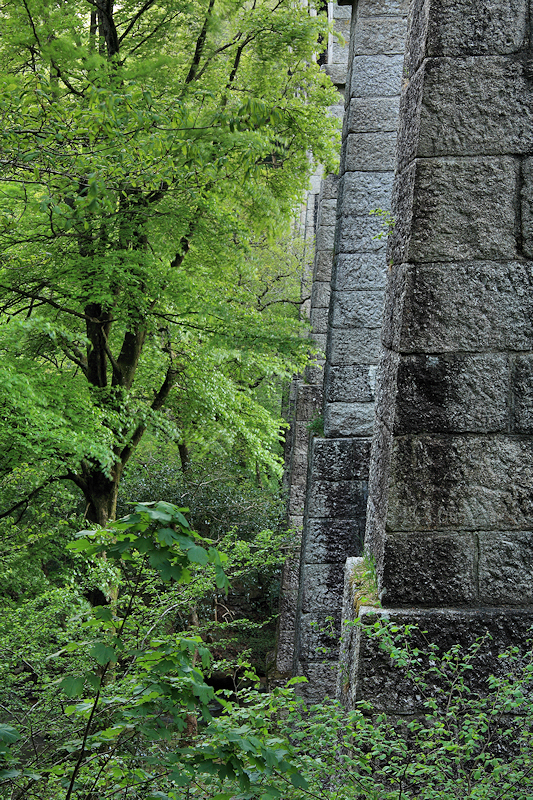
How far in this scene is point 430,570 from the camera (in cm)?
196

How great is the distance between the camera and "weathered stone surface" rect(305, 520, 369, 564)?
5.19 m

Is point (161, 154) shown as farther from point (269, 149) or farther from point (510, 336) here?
point (510, 336)

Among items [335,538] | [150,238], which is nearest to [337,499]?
[335,538]

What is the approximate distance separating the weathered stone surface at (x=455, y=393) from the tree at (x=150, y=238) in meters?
3.29

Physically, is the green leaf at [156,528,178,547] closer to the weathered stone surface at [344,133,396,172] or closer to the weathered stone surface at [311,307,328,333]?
the weathered stone surface at [344,133,396,172]

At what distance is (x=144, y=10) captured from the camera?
7500mm

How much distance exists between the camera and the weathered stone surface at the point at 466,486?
196 cm

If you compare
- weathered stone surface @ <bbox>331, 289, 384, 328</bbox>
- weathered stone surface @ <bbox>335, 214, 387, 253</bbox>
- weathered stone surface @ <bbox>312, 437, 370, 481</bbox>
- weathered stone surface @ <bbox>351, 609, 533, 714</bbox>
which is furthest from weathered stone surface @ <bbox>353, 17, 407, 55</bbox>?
weathered stone surface @ <bbox>351, 609, 533, 714</bbox>

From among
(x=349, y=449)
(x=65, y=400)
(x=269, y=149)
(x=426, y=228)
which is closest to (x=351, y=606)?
(x=426, y=228)

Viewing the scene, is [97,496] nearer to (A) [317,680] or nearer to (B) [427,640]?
(A) [317,680]

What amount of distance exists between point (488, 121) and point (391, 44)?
3679mm

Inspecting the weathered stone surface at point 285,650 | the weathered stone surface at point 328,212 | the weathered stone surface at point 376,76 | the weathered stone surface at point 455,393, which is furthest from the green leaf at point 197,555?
the weathered stone surface at point 328,212

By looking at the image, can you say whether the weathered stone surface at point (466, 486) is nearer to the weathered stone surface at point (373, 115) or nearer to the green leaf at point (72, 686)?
the green leaf at point (72, 686)

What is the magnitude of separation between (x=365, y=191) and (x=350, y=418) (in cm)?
181
